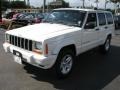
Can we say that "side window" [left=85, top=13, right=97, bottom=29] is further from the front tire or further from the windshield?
the front tire

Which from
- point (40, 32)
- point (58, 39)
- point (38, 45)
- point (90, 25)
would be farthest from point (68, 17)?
point (38, 45)

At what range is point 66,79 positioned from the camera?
229 inches

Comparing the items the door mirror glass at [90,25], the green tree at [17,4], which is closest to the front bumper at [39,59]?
the door mirror glass at [90,25]

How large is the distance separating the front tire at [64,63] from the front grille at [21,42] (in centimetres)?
82

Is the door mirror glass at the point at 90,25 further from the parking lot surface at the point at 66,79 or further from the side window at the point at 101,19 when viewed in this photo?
the parking lot surface at the point at 66,79

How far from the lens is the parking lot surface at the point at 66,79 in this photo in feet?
17.3

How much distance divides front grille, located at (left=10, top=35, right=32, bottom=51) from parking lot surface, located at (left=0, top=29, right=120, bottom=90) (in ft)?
2.79

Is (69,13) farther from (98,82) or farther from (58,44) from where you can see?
(98,82)

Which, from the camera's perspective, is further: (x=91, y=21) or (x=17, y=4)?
(x=17, y=4)

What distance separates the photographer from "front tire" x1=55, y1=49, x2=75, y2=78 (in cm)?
555

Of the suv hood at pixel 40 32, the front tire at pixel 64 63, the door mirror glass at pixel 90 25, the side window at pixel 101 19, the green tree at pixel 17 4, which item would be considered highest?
the green tree at pixel 17 4

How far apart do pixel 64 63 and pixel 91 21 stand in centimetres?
196

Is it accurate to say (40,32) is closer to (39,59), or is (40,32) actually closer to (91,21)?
(39,59)

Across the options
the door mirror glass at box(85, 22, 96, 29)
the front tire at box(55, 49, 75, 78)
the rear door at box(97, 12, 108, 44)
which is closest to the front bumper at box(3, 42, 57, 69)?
the front tire at box(55, 49, 75, 78)
